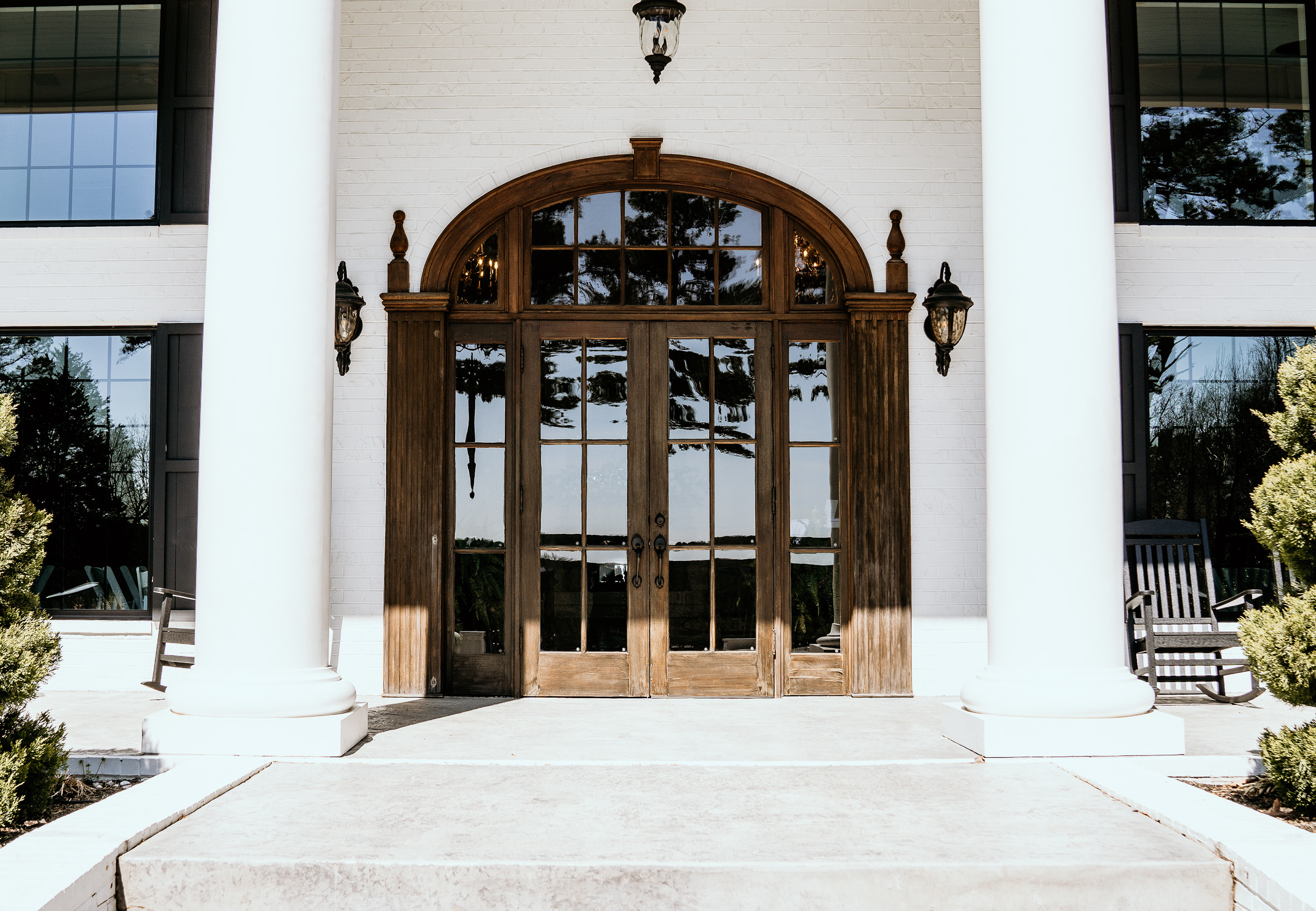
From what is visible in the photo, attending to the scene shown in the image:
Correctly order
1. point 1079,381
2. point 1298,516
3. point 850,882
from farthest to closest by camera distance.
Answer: point 1079,381
point 1298,516
point 850,882

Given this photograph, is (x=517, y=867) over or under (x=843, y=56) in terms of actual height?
under

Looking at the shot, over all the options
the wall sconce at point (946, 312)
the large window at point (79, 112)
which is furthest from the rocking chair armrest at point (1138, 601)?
the large window at point (79, 112)

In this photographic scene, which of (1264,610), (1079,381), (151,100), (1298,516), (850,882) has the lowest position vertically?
(850,882)

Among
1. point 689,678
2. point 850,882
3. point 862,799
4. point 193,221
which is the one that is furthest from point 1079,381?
point 193,221

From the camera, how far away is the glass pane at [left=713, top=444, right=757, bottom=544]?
6824mm

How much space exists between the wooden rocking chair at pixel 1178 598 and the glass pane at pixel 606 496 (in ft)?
10.2

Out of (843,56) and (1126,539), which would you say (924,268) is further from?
(1126,539)

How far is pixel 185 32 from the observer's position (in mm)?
7051

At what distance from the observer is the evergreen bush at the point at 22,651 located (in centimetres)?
349

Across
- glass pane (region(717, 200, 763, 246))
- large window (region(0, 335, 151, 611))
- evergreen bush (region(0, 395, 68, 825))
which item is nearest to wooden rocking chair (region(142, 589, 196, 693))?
large window (region(0, 335, 151, 611))

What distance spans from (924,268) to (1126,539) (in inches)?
84.3

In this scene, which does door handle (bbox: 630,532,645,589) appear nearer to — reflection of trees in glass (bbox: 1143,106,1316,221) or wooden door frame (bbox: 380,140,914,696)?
wooden door frame (bbox: 380,140,914,696)

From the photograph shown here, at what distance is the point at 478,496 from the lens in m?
6.86

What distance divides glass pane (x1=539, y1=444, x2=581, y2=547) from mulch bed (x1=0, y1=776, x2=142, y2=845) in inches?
119
